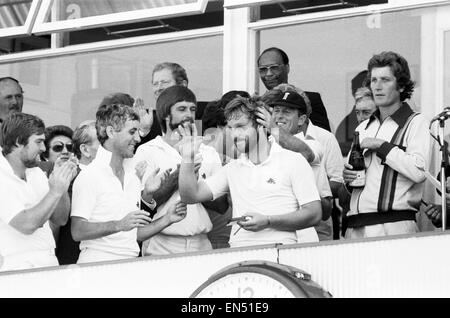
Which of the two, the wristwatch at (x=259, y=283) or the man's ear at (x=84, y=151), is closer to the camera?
the wristwatch at (x=259, y=283)

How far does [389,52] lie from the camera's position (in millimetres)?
7535

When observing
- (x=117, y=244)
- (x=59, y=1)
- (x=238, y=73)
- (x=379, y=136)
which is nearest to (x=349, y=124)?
(x=379, y=136)

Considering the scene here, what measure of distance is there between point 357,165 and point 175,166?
1037 millimetres

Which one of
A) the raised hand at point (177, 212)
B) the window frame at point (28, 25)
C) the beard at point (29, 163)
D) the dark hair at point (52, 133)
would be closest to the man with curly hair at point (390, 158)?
the raised hand at point (177, 212)

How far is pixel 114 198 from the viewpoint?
7832 mm

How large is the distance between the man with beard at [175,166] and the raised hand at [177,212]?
0.06 meters

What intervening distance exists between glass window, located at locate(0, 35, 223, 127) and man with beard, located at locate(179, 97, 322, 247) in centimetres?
78

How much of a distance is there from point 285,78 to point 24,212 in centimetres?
162

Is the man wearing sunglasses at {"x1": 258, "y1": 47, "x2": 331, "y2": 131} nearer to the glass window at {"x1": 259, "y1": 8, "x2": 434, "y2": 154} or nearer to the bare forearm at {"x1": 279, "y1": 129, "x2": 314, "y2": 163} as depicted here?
the glass window at {"x1": 259, "y1": 8, "x2": 434, "y2": 154}

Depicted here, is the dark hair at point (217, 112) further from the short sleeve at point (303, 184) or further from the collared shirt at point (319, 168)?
the short sleeve at point (303, 184)

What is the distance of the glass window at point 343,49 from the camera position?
7688mm

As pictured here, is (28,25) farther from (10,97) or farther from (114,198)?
(114,198)

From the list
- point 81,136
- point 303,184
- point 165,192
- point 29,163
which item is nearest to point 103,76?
point 81,136
